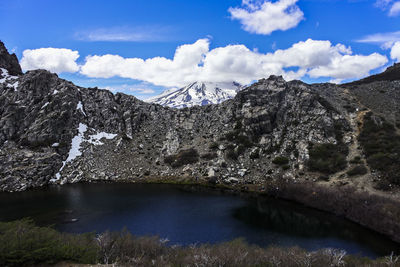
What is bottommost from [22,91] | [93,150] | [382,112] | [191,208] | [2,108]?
[191,208]

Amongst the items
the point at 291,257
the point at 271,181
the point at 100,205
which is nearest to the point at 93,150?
the point at 100,205

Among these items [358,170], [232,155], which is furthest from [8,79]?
[358,170]

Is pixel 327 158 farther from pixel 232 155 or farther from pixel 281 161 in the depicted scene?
pixel 232 155

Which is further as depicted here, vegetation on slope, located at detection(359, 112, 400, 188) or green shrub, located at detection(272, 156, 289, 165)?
green shrub, located at detection(272, 156, 289, 165)

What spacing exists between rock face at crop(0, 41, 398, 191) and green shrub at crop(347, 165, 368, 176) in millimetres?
11989

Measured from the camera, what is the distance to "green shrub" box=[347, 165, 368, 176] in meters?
76.0

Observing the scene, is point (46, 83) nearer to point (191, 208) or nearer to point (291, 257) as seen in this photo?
point (191, 208)

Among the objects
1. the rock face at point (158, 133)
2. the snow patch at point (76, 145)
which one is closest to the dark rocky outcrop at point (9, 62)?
the rock face at point (158, 133)

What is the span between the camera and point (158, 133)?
435 ft

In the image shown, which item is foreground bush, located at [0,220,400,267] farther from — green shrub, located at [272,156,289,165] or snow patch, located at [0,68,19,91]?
snow patch, located at [0,68,19,91]

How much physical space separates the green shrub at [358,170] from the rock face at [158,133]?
11989 millimetres

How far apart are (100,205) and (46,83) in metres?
89.9

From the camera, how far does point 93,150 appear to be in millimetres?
114812

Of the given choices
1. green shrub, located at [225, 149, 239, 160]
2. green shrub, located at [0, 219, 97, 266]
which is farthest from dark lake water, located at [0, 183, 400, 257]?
green shrub, located at [225, 149, 239, 160]
